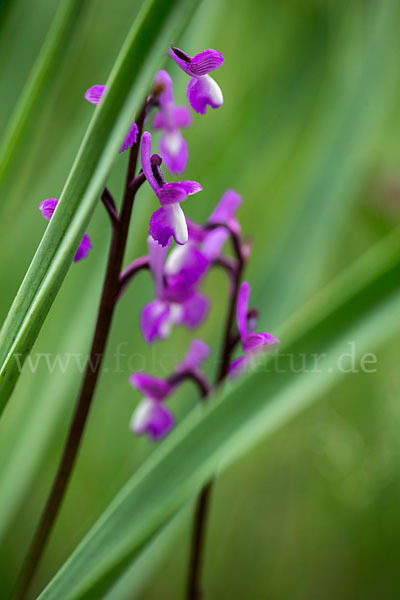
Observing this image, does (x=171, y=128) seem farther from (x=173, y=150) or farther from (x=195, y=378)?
(x=195, y=378)

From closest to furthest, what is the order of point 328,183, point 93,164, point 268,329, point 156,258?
point 93,164 < point 156,258 < point 268,329 < point 328,183

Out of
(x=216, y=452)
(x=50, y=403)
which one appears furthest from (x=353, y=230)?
(x=216, y=452)

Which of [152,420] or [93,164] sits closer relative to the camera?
[93,164]

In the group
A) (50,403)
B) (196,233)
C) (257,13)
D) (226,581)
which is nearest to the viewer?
(196,233)

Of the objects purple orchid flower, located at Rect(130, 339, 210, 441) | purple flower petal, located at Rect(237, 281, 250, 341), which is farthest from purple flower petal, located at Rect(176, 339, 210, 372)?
purple flower petal, located at Rect(237, 281, 250, 341)

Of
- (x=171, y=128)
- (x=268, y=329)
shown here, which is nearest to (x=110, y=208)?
(x=171, y=128)

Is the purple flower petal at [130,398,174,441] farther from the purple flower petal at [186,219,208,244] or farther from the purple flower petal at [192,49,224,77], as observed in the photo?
the purple flower petal at [192,49,224,77]

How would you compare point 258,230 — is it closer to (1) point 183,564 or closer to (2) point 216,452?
(1) point 183,564
